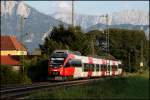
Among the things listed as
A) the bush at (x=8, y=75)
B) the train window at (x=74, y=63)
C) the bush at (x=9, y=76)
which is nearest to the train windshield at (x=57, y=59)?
the train window at (x=74, y=63)

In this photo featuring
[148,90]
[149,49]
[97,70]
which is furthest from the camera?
[149,49]

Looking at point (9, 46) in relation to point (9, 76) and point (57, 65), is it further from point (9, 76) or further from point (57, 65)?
point (9, 76)

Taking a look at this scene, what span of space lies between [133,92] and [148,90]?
752 mm

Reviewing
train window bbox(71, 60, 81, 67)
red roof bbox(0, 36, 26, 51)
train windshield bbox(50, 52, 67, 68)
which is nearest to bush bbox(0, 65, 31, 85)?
train windshield bbox(50, 52, 67, 68)

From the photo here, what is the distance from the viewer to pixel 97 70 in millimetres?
71312

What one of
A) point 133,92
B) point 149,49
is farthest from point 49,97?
point 149,49

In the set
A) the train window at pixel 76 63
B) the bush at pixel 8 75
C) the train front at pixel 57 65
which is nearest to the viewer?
the bush at pixel 8 75

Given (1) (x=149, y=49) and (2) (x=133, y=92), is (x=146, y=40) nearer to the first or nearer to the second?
(1) (x=149, y=49)

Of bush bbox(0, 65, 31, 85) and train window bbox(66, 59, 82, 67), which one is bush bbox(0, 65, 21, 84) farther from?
train window bbox(66, 59, 82, 67)

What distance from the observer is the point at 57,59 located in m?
55.5

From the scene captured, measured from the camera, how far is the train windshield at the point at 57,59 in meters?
55.3

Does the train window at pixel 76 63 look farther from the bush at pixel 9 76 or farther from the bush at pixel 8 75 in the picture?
the bush at pixel 8 75

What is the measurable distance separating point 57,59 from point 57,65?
654 mm

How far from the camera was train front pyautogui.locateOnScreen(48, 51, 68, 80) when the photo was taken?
55.2 m
